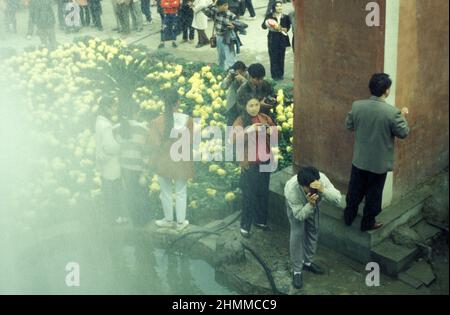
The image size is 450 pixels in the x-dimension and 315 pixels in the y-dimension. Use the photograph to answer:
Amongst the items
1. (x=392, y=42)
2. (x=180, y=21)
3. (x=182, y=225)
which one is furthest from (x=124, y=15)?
(x=392, y=42)

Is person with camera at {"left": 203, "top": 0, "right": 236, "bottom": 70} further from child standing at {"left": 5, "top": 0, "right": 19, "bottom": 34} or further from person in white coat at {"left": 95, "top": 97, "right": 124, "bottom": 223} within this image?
child standing at {"left": 5, "top": 0, "right": 19, "bottom": 34}

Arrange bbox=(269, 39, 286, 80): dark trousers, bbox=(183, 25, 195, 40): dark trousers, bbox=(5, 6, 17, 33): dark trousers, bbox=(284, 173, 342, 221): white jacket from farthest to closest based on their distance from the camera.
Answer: bbox=(5, 6, 17, 33): dark trousers < bbox=(183, 25, 195, 40): dark trousers < bbox=(269, 39, 286, 80): dark trousers < bbox=(284, 173, 342, 221): white jacket

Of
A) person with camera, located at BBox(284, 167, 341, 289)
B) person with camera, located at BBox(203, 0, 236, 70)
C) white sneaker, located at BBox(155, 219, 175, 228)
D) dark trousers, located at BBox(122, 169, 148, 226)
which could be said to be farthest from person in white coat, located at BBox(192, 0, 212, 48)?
person with camera, located at BBox(284, 167, 341, 289)

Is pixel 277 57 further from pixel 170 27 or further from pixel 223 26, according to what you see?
pixel 170 27

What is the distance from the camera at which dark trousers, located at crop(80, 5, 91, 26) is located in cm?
1817

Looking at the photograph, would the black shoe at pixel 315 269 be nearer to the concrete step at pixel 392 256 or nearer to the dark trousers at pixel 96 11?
the concrete step at pixel 392 256

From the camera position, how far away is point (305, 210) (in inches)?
251

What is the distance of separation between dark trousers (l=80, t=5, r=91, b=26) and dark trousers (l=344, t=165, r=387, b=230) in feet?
42.9

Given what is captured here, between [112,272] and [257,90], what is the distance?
8.87 ft

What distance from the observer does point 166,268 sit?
761 centimetres

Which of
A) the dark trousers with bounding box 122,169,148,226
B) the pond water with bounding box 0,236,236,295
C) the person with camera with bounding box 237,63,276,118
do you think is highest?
the person with camera with bounding box 237,63,276,118

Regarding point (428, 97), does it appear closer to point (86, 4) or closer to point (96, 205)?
point (96, 205)

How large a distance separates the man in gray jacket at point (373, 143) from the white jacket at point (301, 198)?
1.60 ft
